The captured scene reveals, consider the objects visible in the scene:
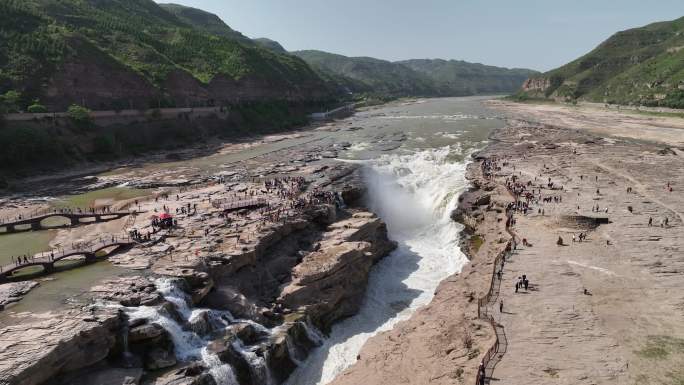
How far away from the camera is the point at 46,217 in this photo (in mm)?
40188

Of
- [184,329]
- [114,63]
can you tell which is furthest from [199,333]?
[114,63]

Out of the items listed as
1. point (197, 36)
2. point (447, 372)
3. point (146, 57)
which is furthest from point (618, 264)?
point (197, 36)

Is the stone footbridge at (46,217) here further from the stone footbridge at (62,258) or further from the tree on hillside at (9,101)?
the tree on hillside at (9,101)

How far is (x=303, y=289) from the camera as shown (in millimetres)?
30547

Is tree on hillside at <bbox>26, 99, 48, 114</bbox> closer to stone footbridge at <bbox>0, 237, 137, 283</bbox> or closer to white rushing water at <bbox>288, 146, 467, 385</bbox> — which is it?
stone footbridge at <bbox>0, 237, 137, 283</bbox>

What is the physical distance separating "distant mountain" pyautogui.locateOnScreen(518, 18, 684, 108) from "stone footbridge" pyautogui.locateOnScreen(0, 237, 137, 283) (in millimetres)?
123167

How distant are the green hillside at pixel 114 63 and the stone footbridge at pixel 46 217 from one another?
3663 cm

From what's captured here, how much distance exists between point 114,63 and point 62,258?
67.2 meters

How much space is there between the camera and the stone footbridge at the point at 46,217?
128 ft

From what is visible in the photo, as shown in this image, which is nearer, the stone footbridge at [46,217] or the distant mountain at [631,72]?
the stone footbridge at [46,217]

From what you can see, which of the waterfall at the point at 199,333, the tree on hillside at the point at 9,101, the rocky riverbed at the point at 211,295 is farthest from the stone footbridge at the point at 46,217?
the tree on hillside at the point at 9,101

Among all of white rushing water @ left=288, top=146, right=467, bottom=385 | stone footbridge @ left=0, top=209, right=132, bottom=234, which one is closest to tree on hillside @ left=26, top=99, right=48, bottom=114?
stone footbridge @ left=0, top=209, right=132, bottom=234

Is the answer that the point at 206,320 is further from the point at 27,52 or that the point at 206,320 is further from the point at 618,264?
the point at 27,52

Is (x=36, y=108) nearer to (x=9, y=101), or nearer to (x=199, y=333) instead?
(x=9, y=101)
